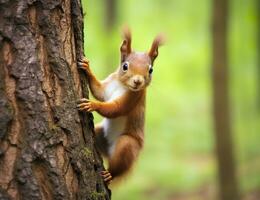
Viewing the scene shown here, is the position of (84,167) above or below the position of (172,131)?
below

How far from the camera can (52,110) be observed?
2.65 m

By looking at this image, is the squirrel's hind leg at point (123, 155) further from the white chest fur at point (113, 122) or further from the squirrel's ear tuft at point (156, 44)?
the squirrel's ear tuft at point (156, 44)

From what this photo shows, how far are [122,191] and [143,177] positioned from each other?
0.96m

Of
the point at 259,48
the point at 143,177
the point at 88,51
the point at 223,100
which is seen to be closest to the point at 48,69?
the point at 223,100

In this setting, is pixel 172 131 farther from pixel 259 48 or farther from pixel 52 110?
pixel 52 110

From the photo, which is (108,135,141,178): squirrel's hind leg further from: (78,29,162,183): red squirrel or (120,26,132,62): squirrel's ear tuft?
(120,26,132,62): squirrel's ear tuft

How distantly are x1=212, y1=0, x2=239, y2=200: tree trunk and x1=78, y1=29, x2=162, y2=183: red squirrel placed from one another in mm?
2937

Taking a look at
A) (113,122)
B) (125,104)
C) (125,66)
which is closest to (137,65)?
(125,66)

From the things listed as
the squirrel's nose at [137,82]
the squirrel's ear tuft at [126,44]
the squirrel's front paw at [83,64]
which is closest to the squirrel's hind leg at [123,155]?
the squirrel's nose at [137,82]

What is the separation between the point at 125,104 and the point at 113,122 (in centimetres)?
29

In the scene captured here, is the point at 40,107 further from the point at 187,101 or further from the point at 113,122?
the point at 187,101

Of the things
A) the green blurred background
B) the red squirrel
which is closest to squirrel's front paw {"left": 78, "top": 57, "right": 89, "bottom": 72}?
the red squirrel

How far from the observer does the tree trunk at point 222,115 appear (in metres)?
6.79

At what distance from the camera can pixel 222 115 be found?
7117 mm
